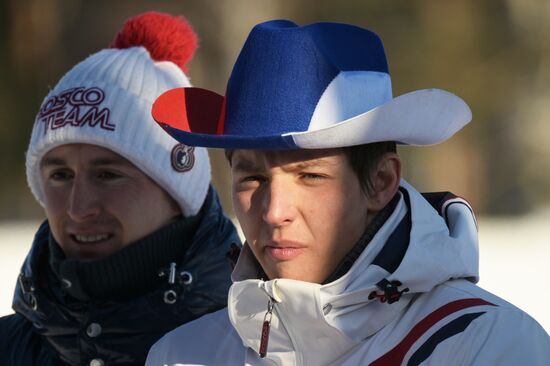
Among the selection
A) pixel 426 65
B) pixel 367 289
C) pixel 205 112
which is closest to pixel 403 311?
pixel 367 289

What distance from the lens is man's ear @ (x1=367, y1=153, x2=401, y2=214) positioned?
2.39 meters

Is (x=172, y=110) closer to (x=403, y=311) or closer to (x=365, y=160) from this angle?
(x=365, y=160)

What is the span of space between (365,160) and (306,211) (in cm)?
17

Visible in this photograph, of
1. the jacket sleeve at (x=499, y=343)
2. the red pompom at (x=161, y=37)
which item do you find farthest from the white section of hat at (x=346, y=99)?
the red pompom at (x=161, y=37)

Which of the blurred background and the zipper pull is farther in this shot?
the blurred background

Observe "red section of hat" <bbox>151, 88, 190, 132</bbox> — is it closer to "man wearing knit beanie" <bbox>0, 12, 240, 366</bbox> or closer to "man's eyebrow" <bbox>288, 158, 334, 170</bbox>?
"man's eyebrow" <bbox>288, 158, 334, 170</bbox>

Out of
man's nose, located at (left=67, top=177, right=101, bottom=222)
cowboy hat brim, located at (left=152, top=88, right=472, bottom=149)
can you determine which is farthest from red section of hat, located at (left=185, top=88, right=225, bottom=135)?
man's nose, located at (left=67, top=177, right=101, bottom=222)

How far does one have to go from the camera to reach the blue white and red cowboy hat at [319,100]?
2277 millimetres

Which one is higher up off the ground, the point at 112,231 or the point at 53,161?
the point at 53,161

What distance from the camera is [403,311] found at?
2271 mm

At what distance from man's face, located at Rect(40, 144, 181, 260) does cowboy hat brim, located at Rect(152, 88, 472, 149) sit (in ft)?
2.24

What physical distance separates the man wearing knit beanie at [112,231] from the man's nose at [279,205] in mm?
878

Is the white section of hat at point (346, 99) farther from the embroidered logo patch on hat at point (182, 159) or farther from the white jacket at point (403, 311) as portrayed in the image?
the embroidered logo patch on hat at point (182, 159)

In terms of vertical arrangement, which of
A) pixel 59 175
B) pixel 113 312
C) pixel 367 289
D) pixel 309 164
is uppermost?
pixel 309 164
